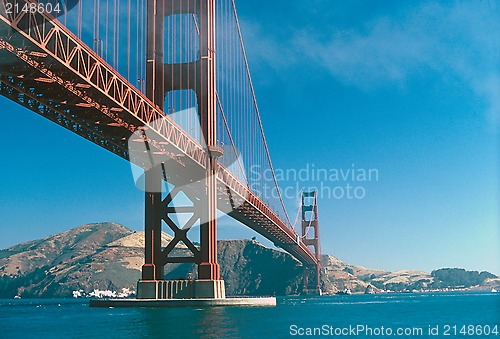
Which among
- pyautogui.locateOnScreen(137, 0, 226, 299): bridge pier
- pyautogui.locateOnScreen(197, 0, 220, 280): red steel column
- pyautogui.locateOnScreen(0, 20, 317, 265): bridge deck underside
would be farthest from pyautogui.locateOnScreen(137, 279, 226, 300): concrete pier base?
pyautogui.locateOnScreen(0, 20, 317, 265): bridge deck underside

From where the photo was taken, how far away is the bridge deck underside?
2738 centimetres

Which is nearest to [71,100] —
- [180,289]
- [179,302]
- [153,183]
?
[153,183]

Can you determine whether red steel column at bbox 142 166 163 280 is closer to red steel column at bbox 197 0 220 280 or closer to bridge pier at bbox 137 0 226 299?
bridge pier at bbox 137 0 226 299

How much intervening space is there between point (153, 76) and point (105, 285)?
15193cm

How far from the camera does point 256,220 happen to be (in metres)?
69.2

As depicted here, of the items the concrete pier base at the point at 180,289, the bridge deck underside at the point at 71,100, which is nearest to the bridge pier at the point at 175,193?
the concrete pier base at the point at 180,289

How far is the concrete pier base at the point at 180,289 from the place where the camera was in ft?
153

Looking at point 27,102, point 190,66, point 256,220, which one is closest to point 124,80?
point 27,102

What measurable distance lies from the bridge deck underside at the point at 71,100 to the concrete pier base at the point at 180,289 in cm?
682

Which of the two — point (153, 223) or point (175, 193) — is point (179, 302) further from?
point (175, 193)

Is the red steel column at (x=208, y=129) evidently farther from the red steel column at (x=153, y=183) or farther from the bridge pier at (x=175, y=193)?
the red steel column at (x=153, y=183)

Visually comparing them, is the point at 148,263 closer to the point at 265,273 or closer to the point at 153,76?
the point at 153,76

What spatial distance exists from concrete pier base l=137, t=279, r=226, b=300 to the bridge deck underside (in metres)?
6.82

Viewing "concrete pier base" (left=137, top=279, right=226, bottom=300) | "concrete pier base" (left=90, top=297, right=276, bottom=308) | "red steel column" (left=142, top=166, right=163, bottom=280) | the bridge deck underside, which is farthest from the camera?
"red steel column" (left=142, top=166, right=163, bottom=280)
